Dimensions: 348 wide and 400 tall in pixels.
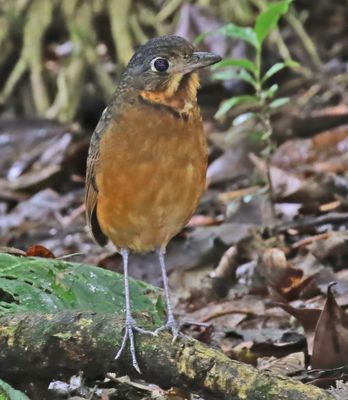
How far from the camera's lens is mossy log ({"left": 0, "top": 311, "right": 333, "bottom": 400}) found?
2.82 metres

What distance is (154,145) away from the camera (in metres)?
3.54

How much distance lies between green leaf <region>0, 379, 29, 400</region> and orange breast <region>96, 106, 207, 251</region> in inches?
39.8

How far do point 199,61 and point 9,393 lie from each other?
57.4 inches

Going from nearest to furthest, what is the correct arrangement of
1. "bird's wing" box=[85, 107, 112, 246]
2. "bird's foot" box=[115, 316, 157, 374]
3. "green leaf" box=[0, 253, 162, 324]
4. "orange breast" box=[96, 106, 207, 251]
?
"bird's foot" box=[115, 316, 157, 374]
"green leaf" box=[0, 253, 162, 324]
"orange breast" box=[96, 106, 207, 251]
"bird's wing" box=[85, 107, 112, 246]

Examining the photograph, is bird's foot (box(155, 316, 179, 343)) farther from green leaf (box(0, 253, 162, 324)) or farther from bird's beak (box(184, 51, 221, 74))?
bird's beak (box(184, 51, 221, 74))

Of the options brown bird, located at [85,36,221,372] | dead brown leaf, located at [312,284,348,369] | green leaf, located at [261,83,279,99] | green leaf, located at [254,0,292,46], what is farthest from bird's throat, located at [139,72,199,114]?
green leaf, located at [254,0,292,46]

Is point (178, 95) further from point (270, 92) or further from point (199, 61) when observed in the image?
point (270, 92)

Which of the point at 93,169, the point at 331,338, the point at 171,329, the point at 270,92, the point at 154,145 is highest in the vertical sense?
the point at 154,145

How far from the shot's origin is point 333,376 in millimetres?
3492

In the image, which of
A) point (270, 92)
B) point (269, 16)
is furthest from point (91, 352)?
point (269, 16)

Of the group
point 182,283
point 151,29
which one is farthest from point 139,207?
point 151,29

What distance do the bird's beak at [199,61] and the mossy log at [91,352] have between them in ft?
3.43

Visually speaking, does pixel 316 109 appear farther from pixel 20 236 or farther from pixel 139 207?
pixel 139 207

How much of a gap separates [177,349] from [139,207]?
0.87 meters
